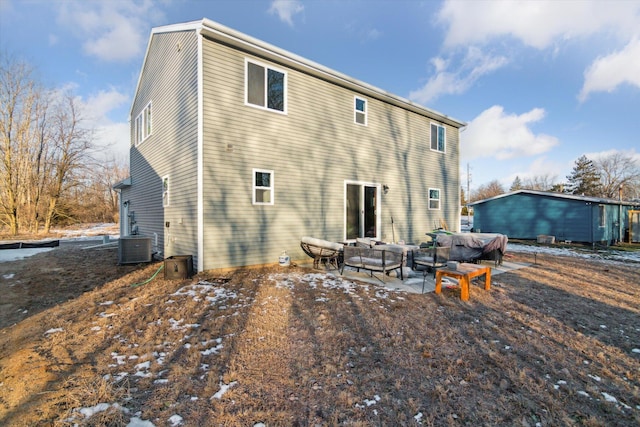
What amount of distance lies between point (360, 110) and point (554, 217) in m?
13.9

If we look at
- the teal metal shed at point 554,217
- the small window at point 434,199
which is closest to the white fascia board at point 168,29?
the small window at point 434,199

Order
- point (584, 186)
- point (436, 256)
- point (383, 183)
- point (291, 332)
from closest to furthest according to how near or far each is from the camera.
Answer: point (291, 332)
point (436, 256)
point (383, 183)
point (584, 186)

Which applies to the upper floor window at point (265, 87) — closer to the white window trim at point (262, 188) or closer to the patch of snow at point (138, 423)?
the white window trim at point (262, 188)

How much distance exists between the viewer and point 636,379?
276 centimetres

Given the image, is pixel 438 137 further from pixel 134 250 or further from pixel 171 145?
pixel 134 250

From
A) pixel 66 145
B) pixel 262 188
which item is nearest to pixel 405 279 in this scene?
pixel 262 188

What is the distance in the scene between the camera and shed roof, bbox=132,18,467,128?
274 inches

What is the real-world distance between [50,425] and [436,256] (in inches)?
246

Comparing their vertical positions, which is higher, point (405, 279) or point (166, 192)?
point (166, 192)

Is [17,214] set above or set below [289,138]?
below

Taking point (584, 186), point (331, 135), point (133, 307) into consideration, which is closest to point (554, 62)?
point (331, 135)

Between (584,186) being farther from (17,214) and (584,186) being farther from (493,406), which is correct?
(17,214)

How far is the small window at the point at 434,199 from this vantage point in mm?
13055

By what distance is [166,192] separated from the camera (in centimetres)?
904
